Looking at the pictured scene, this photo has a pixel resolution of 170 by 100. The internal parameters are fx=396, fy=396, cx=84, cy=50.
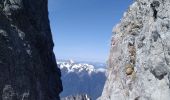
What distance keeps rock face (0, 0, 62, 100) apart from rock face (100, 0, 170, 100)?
7.96 m

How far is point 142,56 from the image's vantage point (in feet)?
114

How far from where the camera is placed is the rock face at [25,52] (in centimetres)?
3784

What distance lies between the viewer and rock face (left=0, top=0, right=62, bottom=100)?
1490 inches

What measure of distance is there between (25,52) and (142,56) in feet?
40.1

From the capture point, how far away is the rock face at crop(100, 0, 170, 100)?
30172 mm

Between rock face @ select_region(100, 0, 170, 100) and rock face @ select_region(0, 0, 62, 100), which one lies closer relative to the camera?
rock face @ select_region(100, 0, 170, 100)

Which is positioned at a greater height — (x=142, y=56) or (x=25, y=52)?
(x=25, y=52)

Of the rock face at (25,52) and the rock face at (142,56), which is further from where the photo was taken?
the rock face at (25,52)

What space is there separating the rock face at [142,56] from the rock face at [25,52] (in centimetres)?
796

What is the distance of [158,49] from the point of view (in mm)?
31406

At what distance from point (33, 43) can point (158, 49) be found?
15994 millimetres

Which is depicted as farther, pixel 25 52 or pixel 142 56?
pixel 25 52

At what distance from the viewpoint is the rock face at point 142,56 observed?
30.2 metres

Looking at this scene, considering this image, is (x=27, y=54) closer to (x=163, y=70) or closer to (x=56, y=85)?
(x=56, y=85)
